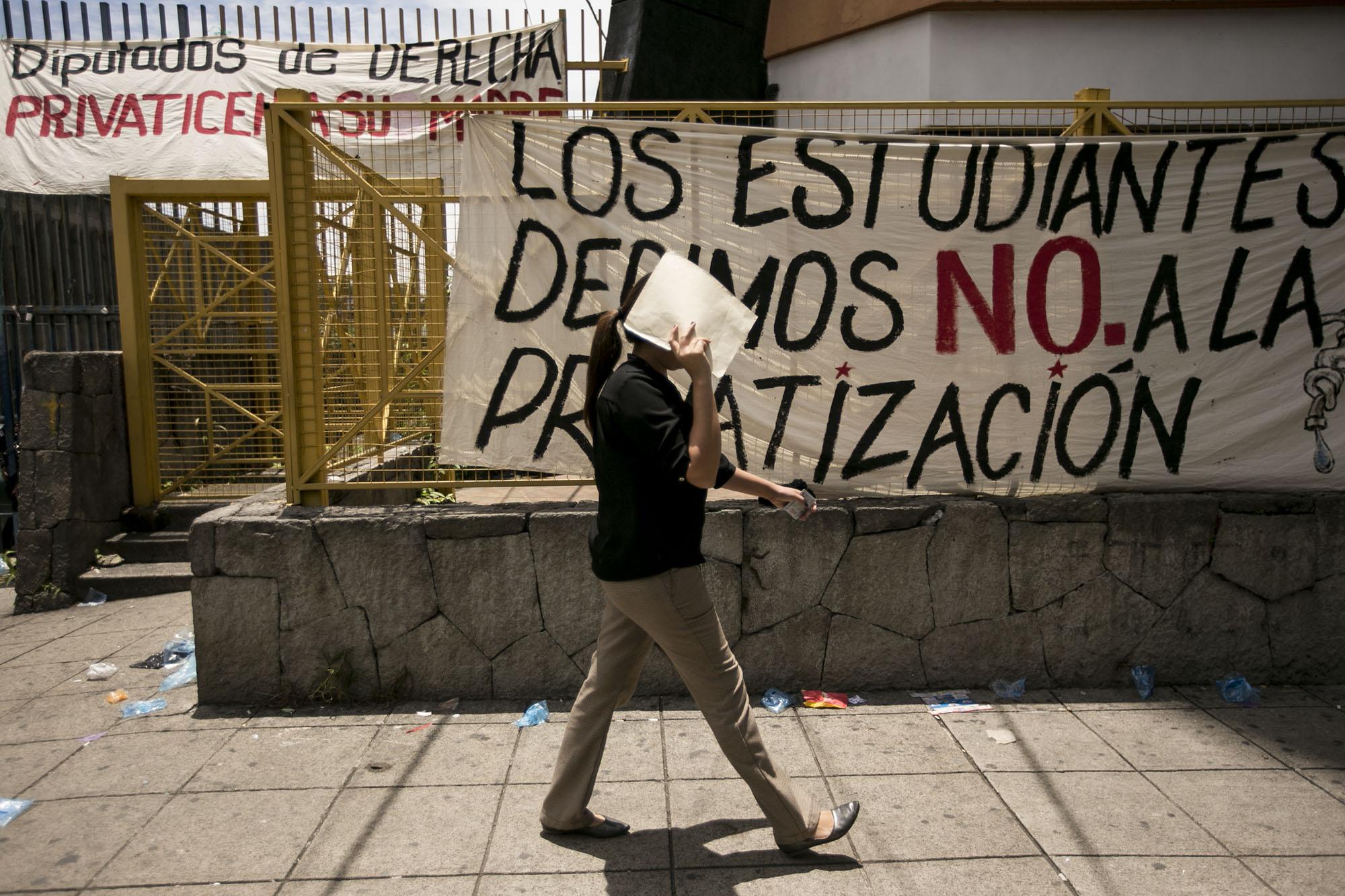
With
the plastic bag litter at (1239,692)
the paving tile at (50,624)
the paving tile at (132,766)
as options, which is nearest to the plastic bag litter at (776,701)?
the plastic bag litter at (1239,692)

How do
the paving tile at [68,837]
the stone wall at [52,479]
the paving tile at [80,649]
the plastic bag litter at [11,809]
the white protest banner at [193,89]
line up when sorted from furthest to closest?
the white protest banner at [193,89], the stone wall at [52,479], the paving tile at [80,649], the plastic bag litter at [11,809], the paving tile at [68,837]

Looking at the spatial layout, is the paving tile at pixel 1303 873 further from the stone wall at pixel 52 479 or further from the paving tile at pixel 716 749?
the stone wall at pixel 52 479

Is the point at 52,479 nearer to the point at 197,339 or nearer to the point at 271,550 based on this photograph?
the point at 197,339

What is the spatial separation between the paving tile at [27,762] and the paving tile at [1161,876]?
3.72m

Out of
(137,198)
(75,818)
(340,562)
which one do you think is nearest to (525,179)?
(340,562)

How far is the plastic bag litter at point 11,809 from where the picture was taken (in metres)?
3.46

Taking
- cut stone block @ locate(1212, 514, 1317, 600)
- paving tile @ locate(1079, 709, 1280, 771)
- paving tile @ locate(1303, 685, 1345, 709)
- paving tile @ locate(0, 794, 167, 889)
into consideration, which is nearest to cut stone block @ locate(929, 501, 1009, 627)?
paving tile @ locate(1079, 709, 1280, 771)

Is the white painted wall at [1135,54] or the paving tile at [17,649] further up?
the white painted wall at [1135,54]

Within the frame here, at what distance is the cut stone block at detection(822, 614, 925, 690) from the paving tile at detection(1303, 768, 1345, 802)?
5.04 feet

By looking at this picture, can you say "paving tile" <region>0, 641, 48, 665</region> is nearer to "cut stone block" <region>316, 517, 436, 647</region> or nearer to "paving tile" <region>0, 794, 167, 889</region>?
"paving tile" <region>0, 794, 167, 889</region>

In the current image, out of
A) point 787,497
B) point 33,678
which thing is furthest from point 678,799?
point 33,678

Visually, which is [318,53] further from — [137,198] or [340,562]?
[340,562]

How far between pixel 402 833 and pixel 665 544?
1.42 metres

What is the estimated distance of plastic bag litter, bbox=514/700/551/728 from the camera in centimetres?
424
